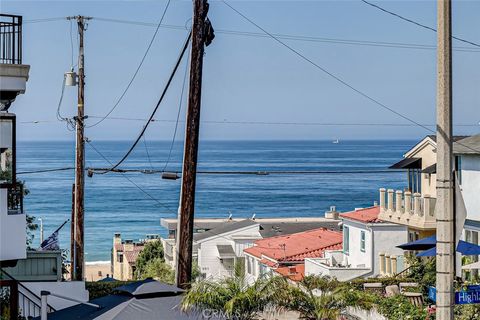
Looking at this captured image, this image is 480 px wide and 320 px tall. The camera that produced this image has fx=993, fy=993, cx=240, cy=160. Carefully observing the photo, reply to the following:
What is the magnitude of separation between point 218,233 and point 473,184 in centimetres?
3353

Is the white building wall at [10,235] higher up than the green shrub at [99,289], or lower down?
higher up

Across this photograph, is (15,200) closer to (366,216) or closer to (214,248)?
(366,216)

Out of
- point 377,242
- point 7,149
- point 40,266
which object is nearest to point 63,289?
point 40,266

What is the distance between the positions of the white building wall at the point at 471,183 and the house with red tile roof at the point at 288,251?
10002mm

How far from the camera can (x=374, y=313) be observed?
22.4 metres

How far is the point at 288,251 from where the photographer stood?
147 feet

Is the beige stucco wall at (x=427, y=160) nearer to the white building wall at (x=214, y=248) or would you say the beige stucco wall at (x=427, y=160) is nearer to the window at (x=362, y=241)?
the window at (x=362, y=241)

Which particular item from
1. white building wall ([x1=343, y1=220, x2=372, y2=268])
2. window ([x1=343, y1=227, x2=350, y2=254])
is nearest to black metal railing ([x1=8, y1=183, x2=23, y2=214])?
white building wall ([x1=343, y1=220, x2=372, y2=268])

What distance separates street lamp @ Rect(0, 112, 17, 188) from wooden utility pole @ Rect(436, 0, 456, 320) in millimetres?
8079

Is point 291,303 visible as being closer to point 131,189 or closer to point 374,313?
point 374,313

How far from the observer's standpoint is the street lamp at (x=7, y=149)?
1670cm

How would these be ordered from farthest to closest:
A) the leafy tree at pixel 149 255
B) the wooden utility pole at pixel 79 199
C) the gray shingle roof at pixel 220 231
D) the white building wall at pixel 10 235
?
the leafy tree at pixel 149 255 < the gray shingle roof at pixel 220 231 < the wooden utility pole at pixel 79 199 < the white building wall at pixel 10 235

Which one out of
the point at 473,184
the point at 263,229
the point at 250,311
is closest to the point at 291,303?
the point at 250,311

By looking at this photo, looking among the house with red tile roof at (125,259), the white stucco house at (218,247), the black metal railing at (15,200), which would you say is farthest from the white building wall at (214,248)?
the black metal railing at (15,200)
